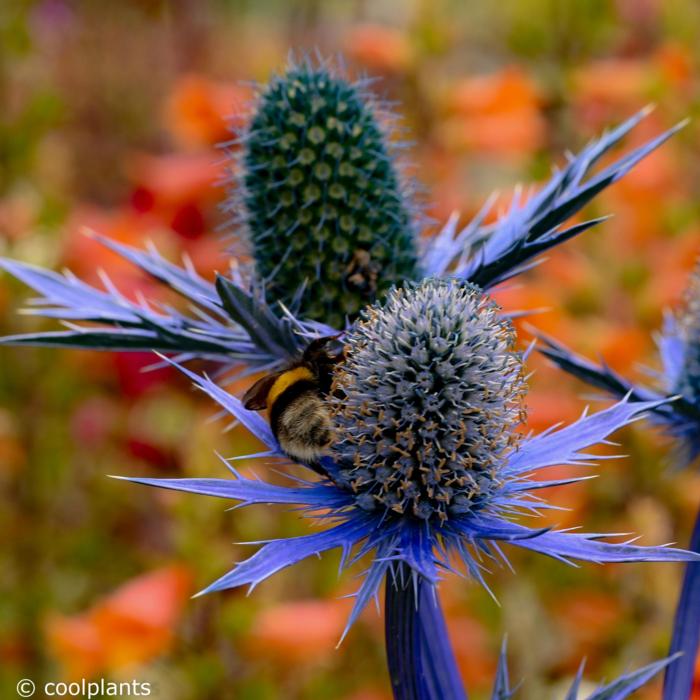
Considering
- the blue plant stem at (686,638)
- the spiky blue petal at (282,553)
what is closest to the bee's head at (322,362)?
the spiky blue petal at (282,553)

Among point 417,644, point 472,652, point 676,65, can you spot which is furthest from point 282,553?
point 676,65

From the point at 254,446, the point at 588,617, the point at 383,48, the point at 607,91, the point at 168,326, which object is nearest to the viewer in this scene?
the point at 168,326

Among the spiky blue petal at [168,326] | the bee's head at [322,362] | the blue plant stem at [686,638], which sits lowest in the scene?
the blue plant stem at [686,638]

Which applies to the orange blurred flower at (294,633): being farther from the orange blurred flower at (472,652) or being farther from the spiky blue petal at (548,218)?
the spiky blue petal at (548,218)

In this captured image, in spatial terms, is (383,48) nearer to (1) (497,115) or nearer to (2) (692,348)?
(1) (497,115)

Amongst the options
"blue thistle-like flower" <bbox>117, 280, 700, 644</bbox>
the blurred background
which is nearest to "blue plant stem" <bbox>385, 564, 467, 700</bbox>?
"blue thistle-like flower" <bbox>117, 280, 700, 644</bbox>

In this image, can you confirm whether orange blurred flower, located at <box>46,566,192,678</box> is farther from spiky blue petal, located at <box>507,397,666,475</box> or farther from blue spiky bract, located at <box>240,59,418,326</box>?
spiky blue petal, located at <box>507,397,666,475</box>
